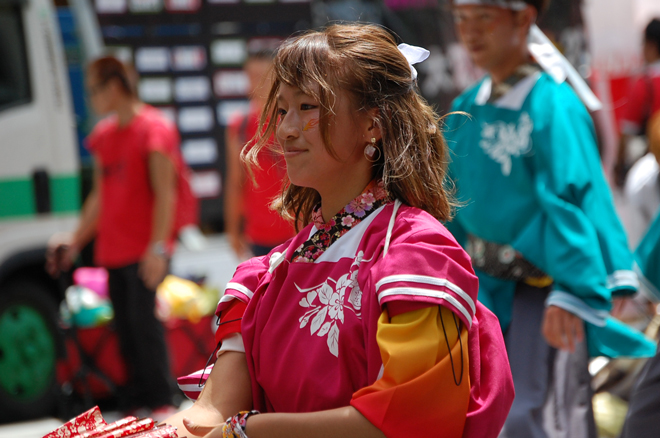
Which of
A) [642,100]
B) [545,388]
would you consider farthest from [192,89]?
[545,388]

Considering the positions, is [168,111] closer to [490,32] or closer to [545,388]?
[490,32]

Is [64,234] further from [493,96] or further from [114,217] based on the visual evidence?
[493,96]

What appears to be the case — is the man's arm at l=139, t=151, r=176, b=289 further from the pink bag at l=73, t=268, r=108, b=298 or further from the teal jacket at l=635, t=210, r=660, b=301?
the teal jacket at l=635, t=210, r=660, b=301

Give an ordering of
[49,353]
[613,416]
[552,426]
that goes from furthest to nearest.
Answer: [49,353] < [613,416] < [552,426]

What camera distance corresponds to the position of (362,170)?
163cm

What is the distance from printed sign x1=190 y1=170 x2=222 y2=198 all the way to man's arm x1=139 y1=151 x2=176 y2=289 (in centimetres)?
215

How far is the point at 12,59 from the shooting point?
484cm

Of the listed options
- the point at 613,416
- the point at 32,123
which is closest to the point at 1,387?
the point at 32,123

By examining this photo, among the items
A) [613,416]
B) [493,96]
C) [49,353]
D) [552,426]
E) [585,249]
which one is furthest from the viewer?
[49,353]

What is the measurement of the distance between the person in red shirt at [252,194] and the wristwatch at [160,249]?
55 cm

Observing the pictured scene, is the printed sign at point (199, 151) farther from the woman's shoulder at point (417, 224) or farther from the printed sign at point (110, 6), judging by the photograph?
the woman's shoulder at point (417, 224)

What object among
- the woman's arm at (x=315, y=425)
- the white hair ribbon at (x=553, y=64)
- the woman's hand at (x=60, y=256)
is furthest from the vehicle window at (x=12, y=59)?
the woman's arm at (x=315, y=425)

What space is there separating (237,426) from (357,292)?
0.31 meters

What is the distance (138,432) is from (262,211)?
11.0ft
